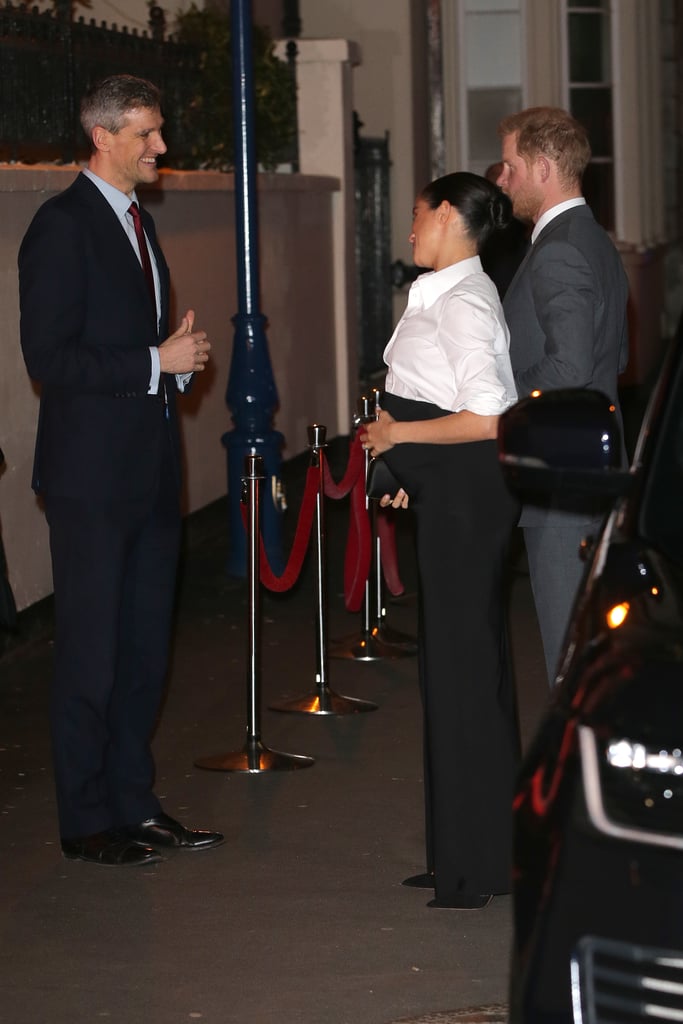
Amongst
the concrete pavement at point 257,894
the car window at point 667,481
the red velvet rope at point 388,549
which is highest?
the car window at point 667,481

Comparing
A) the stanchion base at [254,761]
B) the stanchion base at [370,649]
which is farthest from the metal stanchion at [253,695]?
the stanchion base at [370,649]

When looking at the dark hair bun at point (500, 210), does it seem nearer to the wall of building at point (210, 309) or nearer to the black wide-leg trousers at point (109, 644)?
the black wide-leg trousers at point (109, 644)

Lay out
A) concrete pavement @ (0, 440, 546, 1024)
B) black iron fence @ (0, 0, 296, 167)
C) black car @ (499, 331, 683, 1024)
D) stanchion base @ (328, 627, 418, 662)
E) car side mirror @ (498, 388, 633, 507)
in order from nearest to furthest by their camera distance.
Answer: black car @ (499, 331, 683, 1024), car side mirror @ (498, 388, 633, 507), concrete pavement @ (0, 440, 546, 1024), stanchion base @ (328, 627, 418, 662), black iron fence @ (0, 0, 296, 167)

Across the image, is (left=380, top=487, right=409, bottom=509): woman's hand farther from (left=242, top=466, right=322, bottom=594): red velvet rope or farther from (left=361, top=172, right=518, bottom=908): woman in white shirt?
(left=242, top=466, right=322, bottom=594): red velvet rope

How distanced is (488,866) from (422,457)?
1.13 metres

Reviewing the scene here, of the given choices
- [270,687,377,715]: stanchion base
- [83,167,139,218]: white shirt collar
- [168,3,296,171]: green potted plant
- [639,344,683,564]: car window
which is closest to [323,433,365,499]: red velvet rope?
[270,687,377,715]: stanchion base

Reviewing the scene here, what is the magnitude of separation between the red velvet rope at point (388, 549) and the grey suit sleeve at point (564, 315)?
152 inches

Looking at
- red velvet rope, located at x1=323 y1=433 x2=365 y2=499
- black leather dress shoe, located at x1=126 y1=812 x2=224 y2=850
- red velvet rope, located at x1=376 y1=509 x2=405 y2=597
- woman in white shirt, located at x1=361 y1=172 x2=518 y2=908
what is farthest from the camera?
red velvet rope, located at x1=376 y1=509 x2=405 y2=597

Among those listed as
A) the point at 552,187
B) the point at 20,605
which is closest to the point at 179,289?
the point at 20,605

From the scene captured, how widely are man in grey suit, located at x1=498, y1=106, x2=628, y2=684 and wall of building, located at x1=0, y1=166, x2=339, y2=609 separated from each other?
383cm

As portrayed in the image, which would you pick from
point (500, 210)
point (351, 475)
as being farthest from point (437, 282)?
point (351, 475)

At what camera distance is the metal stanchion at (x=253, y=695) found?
6.30 m

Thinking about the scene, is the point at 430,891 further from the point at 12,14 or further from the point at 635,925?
the point at 12,14

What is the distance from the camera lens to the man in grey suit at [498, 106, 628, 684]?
481 centimetres
